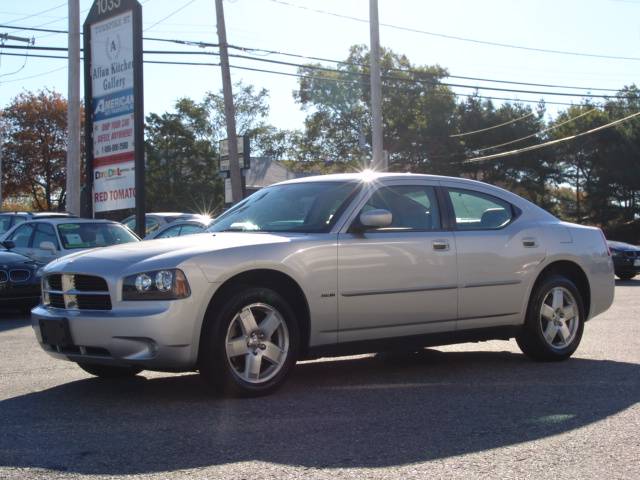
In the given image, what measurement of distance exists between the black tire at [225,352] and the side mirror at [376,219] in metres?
0.87

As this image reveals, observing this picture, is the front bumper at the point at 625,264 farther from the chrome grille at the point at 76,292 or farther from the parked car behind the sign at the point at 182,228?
the chrome grille at the point at 76,292

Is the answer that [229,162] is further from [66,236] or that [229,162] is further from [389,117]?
[389,117]

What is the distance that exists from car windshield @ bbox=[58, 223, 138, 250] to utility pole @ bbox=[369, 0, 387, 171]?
417 inches

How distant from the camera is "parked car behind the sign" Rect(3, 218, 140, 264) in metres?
13.9

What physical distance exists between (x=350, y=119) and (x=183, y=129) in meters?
15.5

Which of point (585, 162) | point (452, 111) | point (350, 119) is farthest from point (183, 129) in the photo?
point (585, 162)

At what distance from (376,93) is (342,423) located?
19.6 metres

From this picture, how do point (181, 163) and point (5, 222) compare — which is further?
point (181, 163)

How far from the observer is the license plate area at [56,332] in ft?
19.2

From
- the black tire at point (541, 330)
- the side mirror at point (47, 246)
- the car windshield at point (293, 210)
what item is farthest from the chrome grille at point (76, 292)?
the side mirror at point (47, 246)

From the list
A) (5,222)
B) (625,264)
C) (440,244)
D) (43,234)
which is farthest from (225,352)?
(625,264)

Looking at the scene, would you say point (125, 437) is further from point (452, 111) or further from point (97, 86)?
point (452, 111)

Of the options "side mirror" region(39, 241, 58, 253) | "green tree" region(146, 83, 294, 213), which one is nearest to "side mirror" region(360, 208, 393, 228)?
"side mirror" region(39, 241, 58, 253)

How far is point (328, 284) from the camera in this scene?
624 cm
